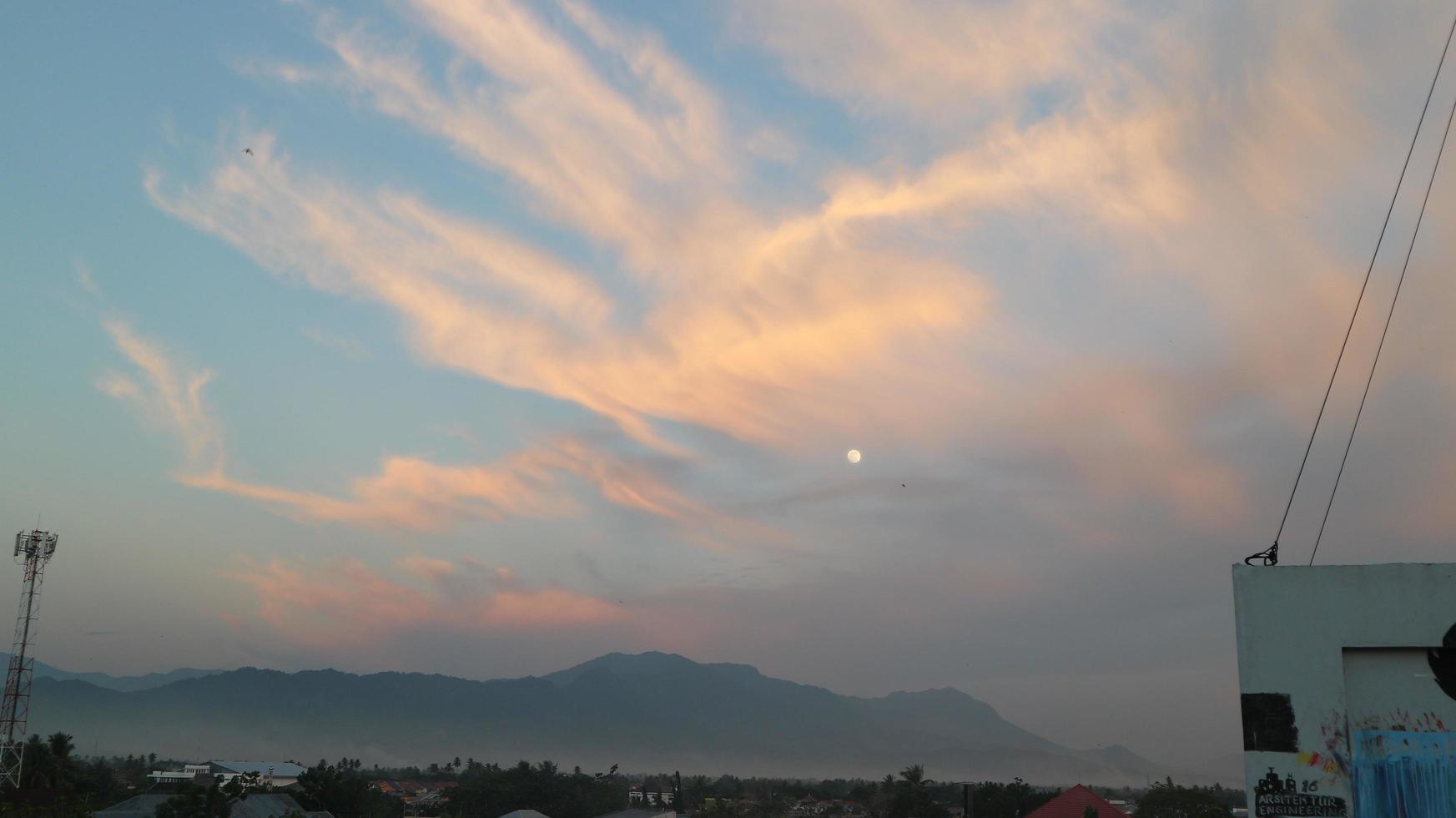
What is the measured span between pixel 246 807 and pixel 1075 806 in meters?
54.2

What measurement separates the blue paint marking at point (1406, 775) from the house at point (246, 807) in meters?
64.1

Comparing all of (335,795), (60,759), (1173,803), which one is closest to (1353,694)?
(1173,803)

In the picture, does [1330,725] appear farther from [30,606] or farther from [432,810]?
[432,810]

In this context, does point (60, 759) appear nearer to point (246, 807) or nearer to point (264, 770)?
point (246, 807)

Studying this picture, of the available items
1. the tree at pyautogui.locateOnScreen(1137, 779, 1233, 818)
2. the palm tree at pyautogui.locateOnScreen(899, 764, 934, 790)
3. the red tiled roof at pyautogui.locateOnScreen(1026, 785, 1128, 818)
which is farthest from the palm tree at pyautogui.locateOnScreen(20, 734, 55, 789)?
the tree at pyautogui.locateOnScreen(1137, 779, 1233, 818)

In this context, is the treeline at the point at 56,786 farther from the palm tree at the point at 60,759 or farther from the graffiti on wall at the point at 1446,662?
the graffiti on wall at the point at 1446,662

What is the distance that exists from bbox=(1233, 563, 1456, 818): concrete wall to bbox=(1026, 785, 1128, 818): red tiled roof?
49.6m

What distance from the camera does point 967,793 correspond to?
3534 centimetres

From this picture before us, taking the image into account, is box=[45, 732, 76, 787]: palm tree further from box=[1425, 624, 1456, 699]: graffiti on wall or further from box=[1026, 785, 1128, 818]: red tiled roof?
box=[1425, 624, 1456, 699]: graffiti on wall

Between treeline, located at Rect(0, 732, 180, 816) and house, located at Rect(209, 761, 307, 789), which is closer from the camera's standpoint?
treeline, located at Rect(0, 732, 180, 816)

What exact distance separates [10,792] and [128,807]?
12220mm

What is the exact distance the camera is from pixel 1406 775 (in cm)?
1577

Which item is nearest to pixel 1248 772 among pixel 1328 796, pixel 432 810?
pixel 1328 796

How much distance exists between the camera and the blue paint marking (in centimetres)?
1564
